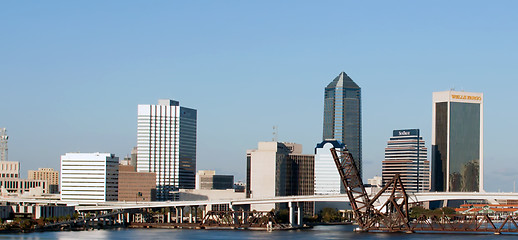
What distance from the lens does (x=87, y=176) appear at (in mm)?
191500

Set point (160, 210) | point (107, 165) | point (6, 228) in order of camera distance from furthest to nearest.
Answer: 1. point (107, 165)
2. point (160, 210)
3. point (6, 228)

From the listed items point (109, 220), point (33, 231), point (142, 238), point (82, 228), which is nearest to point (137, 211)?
point (109, 220)

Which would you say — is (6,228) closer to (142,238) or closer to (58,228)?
(58,228)

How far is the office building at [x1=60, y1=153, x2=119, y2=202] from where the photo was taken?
190 m

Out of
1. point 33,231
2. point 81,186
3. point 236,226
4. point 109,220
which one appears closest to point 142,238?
point 33,231

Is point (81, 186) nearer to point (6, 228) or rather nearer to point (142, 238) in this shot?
point (6, 228)

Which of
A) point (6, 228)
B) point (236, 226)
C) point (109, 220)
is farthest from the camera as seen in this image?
point (109, 220)

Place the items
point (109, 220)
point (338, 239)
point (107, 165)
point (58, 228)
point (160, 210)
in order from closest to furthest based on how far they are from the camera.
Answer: point (338, 239), point (58, 228), point (109, 220), point (160, 210), point (107, 165)

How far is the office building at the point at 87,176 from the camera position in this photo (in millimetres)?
190000

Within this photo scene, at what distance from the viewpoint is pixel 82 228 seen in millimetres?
137750

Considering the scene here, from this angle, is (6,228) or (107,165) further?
(107,165)

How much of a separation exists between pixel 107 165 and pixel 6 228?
2812 inches

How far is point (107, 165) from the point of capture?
193375mm

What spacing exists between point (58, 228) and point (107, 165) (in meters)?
59.1
